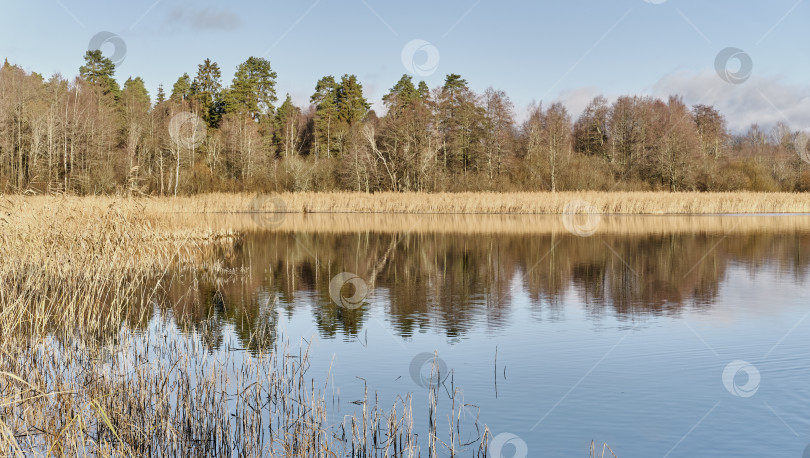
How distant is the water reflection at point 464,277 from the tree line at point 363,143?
86.3ft

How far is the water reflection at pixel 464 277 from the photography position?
11383 mm

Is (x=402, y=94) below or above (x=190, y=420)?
above

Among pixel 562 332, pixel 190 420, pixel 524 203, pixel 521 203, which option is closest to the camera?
pixel 190 420

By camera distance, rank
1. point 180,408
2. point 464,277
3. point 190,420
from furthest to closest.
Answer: point 464,277 < point 180,408 < point 190,420

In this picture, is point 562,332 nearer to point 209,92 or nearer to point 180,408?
point 180,408

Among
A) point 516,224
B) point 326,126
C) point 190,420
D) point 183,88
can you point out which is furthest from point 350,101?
point 190,420

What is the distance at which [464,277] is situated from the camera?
1616cm

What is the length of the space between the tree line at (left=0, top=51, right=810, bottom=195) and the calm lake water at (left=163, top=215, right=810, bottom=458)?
31.2 meters

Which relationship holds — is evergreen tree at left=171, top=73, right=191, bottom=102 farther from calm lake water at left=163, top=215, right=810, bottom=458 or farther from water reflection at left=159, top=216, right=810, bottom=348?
calm lake water at left=163, top=215, right=810, bottom=458

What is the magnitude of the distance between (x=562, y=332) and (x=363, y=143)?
151 feet

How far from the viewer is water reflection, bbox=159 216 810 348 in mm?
11383

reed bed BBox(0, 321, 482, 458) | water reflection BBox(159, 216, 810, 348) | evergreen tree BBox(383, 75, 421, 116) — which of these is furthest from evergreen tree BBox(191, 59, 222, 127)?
reed bed BBox(0, 321, 482, 458)

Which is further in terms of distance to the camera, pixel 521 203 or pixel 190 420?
pixel 521 203

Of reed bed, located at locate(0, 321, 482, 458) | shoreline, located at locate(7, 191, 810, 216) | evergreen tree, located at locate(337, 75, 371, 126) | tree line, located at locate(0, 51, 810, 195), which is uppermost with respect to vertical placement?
evergreen tree, located at locate(337, 75, 371, 126)
